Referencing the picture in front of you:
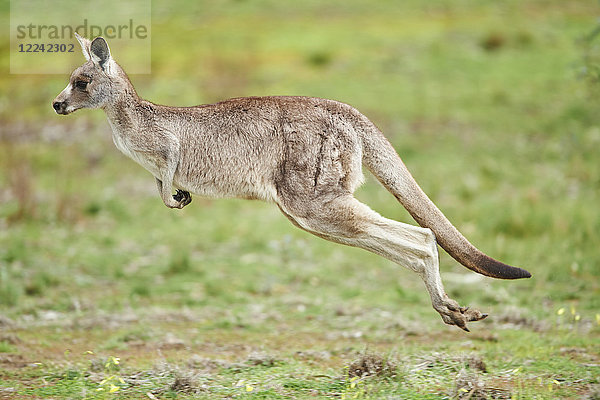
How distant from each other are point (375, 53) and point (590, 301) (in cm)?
1325

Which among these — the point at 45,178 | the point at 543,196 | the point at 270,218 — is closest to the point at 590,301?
the point at 543,196

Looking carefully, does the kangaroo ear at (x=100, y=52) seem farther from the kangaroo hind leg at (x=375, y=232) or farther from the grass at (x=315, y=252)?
the grass at (x=315, y=252)

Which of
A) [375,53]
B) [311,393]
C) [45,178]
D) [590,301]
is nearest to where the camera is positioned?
[311,393]

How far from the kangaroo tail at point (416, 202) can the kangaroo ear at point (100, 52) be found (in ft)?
5.94

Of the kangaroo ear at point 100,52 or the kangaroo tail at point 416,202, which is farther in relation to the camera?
the kangaroo tail at point 416,202

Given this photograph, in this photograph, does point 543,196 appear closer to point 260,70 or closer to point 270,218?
point 270,218

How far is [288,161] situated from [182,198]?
771mm

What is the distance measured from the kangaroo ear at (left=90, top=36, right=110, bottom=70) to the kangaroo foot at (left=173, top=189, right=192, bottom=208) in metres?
0.98

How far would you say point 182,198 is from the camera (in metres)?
5.37

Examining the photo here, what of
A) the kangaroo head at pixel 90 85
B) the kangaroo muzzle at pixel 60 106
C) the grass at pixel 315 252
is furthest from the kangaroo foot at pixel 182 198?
the grass at pixel 315 252

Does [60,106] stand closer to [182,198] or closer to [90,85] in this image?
[90,85]

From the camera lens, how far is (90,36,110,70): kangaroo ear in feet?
16.7

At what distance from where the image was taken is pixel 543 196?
435 inches

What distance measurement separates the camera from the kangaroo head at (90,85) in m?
5.17
